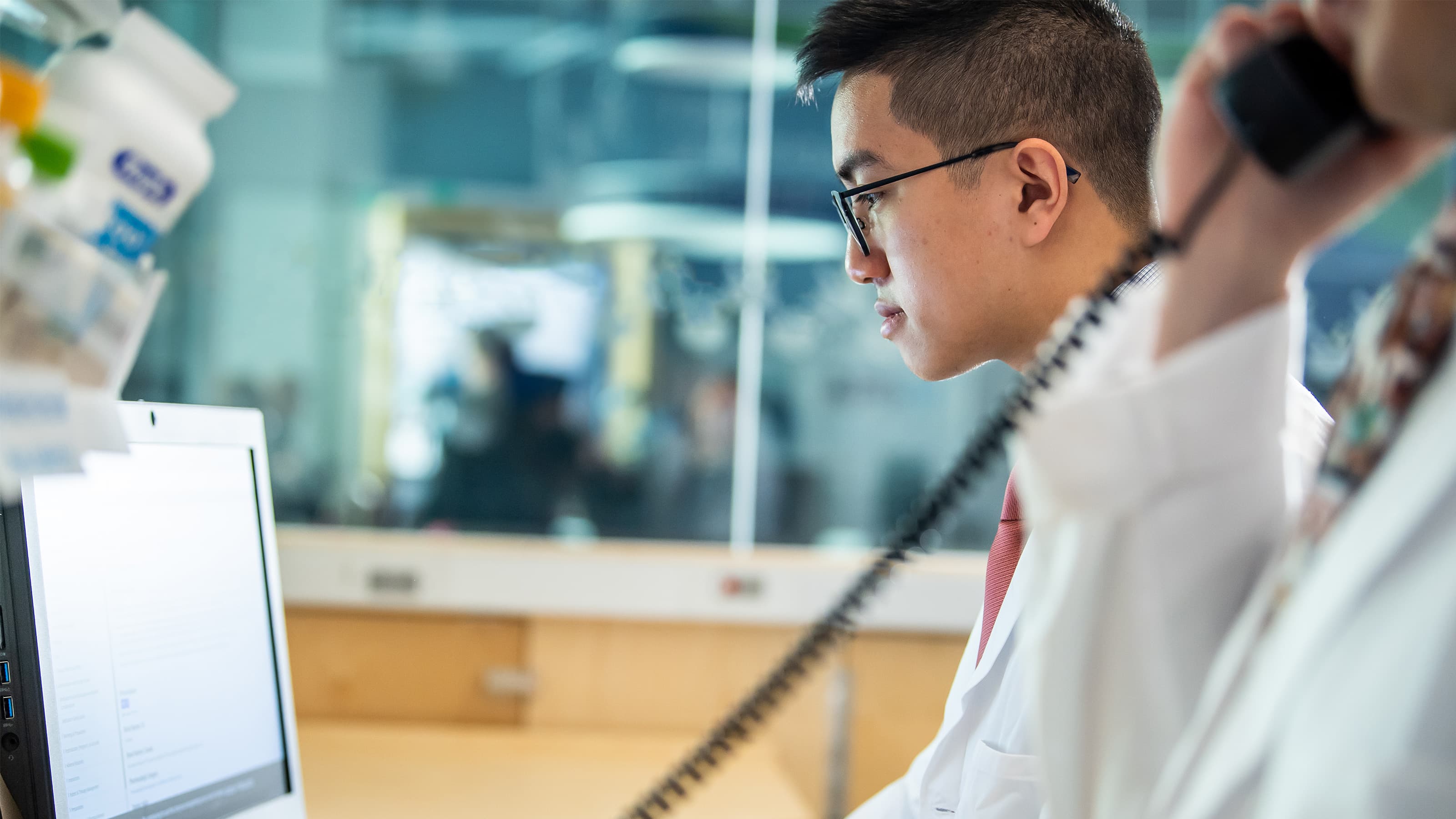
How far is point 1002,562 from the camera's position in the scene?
1178 millimetres

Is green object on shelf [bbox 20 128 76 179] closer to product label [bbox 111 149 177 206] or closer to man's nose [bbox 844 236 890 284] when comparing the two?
product label [bbox 111 149 177 206]

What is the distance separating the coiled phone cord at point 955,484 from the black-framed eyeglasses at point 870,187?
1.68ft

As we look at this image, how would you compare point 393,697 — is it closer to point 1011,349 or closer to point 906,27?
point 1011,349

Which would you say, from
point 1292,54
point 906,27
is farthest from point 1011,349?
point 1292,54

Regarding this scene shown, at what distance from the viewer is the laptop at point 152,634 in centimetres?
74

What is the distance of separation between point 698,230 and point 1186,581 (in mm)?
3042

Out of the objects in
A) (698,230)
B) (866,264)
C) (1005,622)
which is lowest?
(1005,622)

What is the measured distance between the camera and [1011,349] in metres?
1.18

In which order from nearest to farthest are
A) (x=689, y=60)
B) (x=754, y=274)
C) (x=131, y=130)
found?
1. (x=131, y=130)
2. (x=754, y=274)
3. (x=689, y=60)

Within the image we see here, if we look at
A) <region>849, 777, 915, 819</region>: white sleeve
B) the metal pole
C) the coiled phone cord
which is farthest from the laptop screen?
the metal pole

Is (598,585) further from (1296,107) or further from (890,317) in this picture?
(1296,107)

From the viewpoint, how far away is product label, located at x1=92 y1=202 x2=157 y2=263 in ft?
1.73

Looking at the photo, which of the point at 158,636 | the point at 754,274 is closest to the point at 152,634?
the point at 158,636

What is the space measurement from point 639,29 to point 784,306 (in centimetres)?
102
